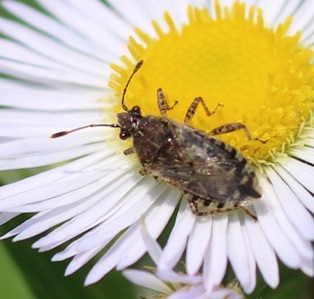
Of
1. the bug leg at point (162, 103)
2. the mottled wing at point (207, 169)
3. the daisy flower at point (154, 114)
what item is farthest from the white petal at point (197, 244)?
the bug leg at point (162, 103)

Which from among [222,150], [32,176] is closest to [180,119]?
[222,150]

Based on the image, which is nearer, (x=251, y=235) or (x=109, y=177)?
(x=251, y=235)

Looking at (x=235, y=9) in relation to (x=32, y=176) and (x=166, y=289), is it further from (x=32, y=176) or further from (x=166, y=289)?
(x=166, y=289)

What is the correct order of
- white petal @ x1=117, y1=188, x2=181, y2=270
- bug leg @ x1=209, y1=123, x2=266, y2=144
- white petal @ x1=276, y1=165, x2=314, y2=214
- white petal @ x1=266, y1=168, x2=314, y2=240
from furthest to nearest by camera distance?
bug leg @ x1=209, y1=123, x2=266, y2=144
white petal @ x1=276, y1=165, x2=314, y2=214
white petal @ x1=117, y1=188, x2=181, y2=270
white petal @ x1=266, y1=168, x2=314, y2=240

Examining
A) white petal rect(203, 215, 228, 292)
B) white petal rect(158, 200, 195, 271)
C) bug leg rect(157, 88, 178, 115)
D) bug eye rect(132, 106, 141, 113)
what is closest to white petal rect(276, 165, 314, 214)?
white petal rect(203, 215, 228, 292)

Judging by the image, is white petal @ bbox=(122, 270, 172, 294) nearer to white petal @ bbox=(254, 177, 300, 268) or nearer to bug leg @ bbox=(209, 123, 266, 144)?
white petal @ bbox=(254, 177, 300, 268)

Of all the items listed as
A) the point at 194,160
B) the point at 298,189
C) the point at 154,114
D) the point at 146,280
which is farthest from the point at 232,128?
the point at 146,280

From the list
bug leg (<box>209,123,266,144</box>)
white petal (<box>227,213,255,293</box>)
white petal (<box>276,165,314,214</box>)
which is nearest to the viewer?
white petal (<box>227,213,255,293</box>)
